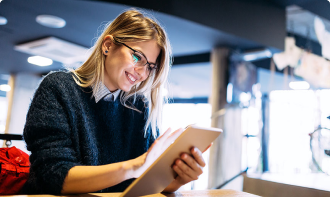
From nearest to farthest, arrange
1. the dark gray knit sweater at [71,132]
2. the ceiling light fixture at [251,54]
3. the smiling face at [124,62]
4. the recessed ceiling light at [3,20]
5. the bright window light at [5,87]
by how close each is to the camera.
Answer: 1. the dark gray knit sweater at [71,132]
2. the smiling face at [124,62]
3. the recessed ceiling light at [3,20]
4. the ceiling light fixture at [251,54]
5. the bright window light at [5,87]

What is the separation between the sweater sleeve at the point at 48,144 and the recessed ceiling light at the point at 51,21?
3.31 m

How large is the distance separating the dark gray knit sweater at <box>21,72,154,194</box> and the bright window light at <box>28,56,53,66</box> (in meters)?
5.35

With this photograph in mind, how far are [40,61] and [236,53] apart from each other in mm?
4343

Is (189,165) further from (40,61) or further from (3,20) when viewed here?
(40,61)

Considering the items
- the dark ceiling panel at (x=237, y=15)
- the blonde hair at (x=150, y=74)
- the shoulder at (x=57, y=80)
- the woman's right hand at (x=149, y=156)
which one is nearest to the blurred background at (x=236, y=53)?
the dark ceiling panel at (x=237, y=15)

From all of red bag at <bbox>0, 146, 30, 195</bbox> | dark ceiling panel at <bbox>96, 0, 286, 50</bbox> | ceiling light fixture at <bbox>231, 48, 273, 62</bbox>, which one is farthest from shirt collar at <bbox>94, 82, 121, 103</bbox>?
ceiling light fixture at <bbox>231, 48, 273, 62</bbox>

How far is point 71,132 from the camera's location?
1.05 meters

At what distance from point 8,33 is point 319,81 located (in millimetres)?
4706

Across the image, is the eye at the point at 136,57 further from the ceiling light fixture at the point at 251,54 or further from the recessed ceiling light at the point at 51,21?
the ceiling light fixture at the point at 251,54

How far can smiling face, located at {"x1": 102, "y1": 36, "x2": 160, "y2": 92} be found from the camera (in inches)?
47.5

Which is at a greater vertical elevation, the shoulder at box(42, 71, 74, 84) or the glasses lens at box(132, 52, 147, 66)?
the glasses lens at box(132, 52, 147, 66)

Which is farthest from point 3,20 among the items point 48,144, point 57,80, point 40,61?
point 48,144

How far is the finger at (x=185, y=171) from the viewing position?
3.10ft

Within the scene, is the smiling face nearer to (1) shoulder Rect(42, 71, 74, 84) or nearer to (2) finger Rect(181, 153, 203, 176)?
(1) shoulder Rect(42, 71, 74, 84)
